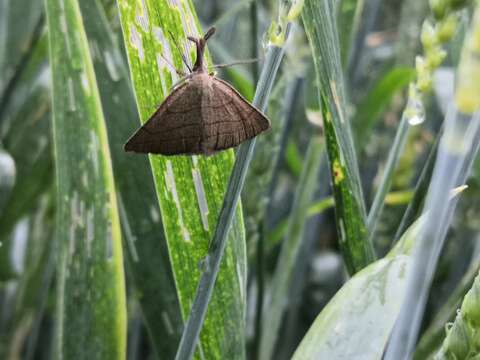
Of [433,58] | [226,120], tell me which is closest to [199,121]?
[226,120]

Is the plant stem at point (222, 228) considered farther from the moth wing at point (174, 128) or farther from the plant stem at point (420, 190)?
the plant stem at point (420, 190)

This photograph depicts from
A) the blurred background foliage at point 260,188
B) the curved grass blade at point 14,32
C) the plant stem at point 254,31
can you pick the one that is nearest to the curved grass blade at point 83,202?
the blurred background foliage at point 260,188

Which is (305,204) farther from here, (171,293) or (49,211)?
(49,211)

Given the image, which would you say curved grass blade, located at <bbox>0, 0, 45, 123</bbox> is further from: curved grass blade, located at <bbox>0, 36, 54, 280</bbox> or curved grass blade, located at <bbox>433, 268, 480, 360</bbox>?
curved grass blade, located at <bbox>433, 268, 480, 360</bbox>

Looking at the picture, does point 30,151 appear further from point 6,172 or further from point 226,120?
point 226,120

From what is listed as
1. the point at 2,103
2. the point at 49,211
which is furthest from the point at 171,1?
the point at 49,211

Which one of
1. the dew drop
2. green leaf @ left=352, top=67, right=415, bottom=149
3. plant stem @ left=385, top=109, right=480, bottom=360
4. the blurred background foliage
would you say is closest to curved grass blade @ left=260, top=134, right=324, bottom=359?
the blurred background foliage

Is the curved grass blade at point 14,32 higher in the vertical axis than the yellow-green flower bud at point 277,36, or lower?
higher
